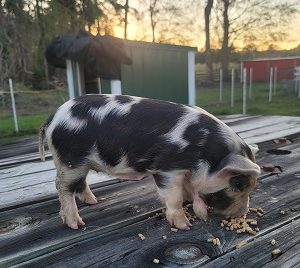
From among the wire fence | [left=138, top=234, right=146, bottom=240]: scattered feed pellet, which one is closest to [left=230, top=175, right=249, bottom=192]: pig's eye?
[left=138, top=234, right=146, bottom=240]: scattered feed pellet

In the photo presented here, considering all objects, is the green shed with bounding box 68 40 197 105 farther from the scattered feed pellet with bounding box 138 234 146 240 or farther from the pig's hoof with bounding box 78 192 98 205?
the scattered feed pellet with bounding box 138 234 146 240

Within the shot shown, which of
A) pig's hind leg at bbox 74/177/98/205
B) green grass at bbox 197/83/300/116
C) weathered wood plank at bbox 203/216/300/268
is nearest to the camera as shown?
weathered wood plank at bbox 203/216/300/268

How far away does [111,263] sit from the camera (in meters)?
1.93

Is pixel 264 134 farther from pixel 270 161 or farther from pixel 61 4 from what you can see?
pixel 61 4

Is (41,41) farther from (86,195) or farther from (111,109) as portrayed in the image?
(111,109)

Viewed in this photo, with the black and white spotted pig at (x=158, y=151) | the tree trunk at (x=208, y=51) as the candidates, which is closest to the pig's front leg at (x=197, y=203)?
the black and white spotted pig at (x=158, y=151)

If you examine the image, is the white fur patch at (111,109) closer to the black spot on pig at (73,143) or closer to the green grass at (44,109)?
the black spot on pig at (73,143)

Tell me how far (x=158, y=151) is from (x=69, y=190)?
A: 0.70 metres

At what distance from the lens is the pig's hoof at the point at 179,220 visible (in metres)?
2.36

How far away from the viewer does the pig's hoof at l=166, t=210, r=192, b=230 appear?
236cm

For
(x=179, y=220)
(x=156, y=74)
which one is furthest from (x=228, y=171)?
(x=156, y=74)

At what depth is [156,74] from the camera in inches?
438

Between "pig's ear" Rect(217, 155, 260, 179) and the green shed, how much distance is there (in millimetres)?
7146

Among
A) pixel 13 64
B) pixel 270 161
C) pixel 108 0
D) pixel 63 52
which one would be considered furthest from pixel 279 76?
pixel 270 161
